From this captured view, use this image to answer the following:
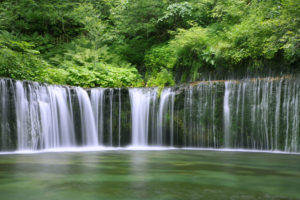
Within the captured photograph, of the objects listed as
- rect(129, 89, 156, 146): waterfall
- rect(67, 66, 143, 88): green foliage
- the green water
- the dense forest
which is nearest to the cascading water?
rect(129, 89, 156, 146): waterfall

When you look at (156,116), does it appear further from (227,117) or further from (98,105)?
(227,117)

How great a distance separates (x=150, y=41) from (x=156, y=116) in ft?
28.0

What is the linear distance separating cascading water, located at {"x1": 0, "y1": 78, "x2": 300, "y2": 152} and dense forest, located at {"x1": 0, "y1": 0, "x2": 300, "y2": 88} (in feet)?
4.85

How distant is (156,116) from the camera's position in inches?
517

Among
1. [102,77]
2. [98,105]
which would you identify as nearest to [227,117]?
[98,105]

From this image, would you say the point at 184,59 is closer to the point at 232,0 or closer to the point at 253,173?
the point at 232,0

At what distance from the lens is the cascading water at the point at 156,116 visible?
10711mm

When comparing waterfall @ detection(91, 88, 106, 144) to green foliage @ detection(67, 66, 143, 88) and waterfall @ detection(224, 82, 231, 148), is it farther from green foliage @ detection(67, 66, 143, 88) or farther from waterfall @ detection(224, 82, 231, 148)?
waterfall @ detection(224, 82, 231, 148)

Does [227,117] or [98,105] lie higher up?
[98,105]

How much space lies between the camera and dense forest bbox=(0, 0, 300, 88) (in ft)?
39.1

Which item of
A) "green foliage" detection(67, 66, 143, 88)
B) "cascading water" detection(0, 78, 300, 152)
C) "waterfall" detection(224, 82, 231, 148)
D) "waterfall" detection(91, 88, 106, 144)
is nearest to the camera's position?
"cascading water" detection(0, 78, 300, 152)

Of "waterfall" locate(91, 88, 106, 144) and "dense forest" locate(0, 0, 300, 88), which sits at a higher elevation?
"dense forest" locate(0, 0, 300, 88)

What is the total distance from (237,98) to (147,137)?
4.13 m

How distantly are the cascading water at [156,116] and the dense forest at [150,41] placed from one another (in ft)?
4.85
